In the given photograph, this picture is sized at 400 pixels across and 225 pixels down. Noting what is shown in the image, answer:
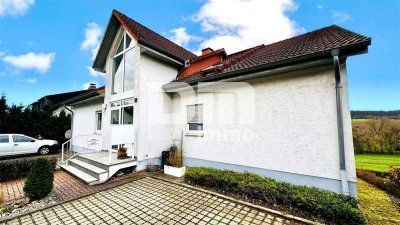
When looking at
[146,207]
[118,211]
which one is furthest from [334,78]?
[118,211]

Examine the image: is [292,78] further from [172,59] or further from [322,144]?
[172,59]

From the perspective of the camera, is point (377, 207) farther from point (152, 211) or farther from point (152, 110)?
point (152, 110)

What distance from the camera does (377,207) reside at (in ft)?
16.9

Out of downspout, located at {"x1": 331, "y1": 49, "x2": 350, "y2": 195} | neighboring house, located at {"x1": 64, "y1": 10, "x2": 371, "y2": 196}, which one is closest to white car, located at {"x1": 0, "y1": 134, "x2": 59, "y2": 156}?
neighboring house, located at {"x1": 64, "y1": 10, "x2": 371, "y2": 196}

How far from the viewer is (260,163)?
21.4 ft

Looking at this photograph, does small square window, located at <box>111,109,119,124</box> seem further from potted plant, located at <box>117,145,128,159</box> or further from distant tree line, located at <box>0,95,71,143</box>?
distant tree line, located at <box>0,95,71,143</box>

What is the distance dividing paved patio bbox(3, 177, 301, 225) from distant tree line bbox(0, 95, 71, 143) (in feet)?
47.7

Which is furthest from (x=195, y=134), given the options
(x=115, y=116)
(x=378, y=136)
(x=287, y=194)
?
(x=378, y=136)

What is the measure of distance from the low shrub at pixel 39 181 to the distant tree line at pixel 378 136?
23.9 meters

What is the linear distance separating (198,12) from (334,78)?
1388 cm

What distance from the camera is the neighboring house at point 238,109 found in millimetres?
5172

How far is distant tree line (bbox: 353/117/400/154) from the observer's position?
17516 millimetres

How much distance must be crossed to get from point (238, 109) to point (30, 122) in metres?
18.4

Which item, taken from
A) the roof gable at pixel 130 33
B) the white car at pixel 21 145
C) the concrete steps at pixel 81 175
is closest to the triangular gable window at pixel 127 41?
the roof gable at pixel 130 33
